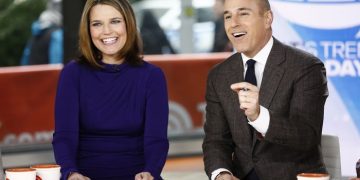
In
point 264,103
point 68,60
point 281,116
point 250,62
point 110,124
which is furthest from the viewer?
point 68,60

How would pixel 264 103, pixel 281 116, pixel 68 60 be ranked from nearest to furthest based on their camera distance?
pixel 281 116
pixel 264 103
pixel 68 60

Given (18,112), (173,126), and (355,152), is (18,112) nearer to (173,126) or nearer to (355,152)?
(173,126)

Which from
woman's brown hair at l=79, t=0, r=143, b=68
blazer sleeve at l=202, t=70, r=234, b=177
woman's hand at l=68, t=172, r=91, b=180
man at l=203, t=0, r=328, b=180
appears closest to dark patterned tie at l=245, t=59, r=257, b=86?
man at l=203, t=0, r=328, b=180

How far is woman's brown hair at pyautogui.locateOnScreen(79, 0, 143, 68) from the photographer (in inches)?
154

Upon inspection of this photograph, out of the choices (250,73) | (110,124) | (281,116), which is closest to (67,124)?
(110,124)

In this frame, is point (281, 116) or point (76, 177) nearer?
point (281, 116)

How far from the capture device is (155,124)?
387 centimetres

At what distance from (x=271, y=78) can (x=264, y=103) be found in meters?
0.11

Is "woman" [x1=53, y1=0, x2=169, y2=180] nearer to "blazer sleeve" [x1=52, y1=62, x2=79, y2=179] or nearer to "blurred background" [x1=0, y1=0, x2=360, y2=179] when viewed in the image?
"blazer sleeve" [x1=52, y1=62, x2=79, y2=179]

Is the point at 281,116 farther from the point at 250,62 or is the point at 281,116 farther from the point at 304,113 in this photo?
the point at 250,62

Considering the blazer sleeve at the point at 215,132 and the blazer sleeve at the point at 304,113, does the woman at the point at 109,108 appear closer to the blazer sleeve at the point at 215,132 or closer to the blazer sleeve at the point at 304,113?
the blazer sleeve at the point at 215,132

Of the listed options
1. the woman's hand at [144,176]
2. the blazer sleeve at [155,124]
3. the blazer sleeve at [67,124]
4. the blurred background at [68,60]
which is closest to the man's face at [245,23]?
the blazer sleeve at [155,124]

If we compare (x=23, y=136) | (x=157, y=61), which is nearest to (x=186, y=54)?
(x=157, y=61)

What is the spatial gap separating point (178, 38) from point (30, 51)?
213cm
